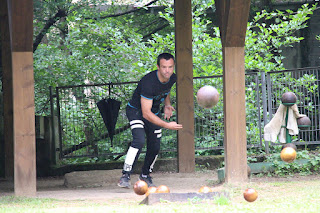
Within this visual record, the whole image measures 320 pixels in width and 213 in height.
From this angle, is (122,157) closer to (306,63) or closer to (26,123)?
(26,123)

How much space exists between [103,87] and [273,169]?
12.6ft

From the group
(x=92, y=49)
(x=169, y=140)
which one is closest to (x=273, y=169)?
(x=169, y=140)

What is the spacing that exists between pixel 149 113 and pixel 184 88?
2522mm

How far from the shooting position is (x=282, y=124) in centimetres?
825

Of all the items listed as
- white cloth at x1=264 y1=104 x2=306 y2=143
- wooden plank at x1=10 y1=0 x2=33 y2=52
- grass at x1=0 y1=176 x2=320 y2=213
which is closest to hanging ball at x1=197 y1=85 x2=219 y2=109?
grass at x1=0 y1=176 x2=320 y2=213

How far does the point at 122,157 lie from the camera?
37.2ft

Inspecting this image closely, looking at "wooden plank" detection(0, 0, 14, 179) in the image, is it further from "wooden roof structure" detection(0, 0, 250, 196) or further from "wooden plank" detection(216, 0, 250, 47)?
"wooden plank" detection(216, 0, 250, 47)

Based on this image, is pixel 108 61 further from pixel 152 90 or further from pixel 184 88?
pixel 152 90

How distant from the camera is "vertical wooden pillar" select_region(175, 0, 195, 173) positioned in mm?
9164

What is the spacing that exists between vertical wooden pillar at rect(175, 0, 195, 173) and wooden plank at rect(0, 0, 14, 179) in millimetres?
3153

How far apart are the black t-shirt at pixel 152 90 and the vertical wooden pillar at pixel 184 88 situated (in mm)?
1875

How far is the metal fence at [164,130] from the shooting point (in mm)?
10000

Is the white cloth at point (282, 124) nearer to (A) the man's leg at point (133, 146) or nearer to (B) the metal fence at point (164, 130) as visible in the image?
(B) the metal fence at point (164, 130)

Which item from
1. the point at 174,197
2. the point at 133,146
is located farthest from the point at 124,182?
the point at 174,197
